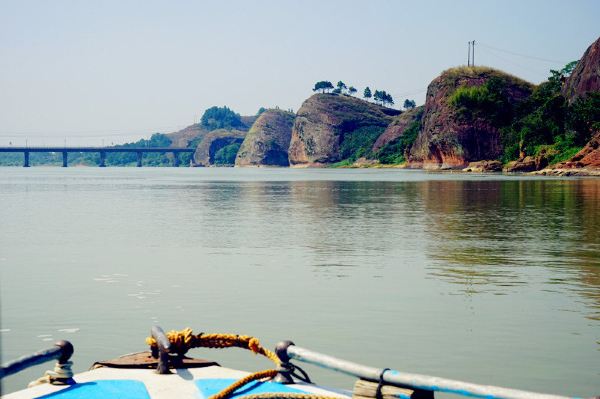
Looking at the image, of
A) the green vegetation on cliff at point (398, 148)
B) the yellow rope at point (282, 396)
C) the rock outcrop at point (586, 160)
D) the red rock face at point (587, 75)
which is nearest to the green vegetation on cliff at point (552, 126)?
the red rock face at point (587, 75)

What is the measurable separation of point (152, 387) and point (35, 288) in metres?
9.09

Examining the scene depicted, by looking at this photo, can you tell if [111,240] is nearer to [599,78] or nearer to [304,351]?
[304,351]

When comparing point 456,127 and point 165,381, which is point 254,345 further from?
point 456,127

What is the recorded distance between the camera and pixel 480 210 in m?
31.2

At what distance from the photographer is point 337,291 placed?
13.2 metres

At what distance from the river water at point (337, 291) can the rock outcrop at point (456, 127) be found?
103m

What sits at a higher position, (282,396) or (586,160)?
(586,160)

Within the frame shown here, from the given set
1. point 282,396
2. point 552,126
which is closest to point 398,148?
point 552,126

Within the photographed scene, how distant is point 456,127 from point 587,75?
35437 mm

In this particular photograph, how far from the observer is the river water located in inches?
359

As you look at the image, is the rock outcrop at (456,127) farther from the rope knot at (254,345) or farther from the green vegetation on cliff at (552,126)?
the rope knot at (254,345)

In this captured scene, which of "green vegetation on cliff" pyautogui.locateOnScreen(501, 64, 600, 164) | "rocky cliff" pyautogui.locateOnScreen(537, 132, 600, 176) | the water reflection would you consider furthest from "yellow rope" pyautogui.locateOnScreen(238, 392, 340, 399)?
"green vegetation on cliff" pyautogui.locateOnScreen(501, 64, 600, 164)

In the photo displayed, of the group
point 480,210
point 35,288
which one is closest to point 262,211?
point 480,210

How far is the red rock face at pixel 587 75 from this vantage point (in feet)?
312
